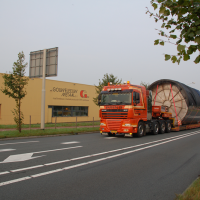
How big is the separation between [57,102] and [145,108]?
18.9 meters

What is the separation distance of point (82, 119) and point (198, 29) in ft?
108

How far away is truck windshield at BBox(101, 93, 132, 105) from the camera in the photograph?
14250 millimetres

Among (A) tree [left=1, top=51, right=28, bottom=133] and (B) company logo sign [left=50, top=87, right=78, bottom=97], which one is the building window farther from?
(A) tree [left=1, top=51, right=28, bottom=133]

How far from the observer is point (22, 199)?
4.04 m

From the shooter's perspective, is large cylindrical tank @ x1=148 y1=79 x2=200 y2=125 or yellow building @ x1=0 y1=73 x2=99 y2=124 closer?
large cylindrical tank @ x1=148 y1=79 x2=200 y2=125

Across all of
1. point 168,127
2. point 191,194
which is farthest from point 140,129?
point 191,194

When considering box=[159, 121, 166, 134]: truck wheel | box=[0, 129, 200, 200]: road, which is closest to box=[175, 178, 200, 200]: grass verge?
box=[0, 129, 200, 200]: road

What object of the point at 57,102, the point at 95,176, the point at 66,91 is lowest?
the point at 95,176

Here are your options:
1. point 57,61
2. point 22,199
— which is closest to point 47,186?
point 22,199

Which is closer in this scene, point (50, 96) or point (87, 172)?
point (87, 172)

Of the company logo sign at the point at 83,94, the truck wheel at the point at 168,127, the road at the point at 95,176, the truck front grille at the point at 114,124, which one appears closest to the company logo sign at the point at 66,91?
the company logo sign at the point at 83,94

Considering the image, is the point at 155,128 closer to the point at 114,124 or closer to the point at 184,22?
the point at 114,124

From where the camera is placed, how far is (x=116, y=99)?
1461cm

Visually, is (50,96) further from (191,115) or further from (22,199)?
(22,199)
